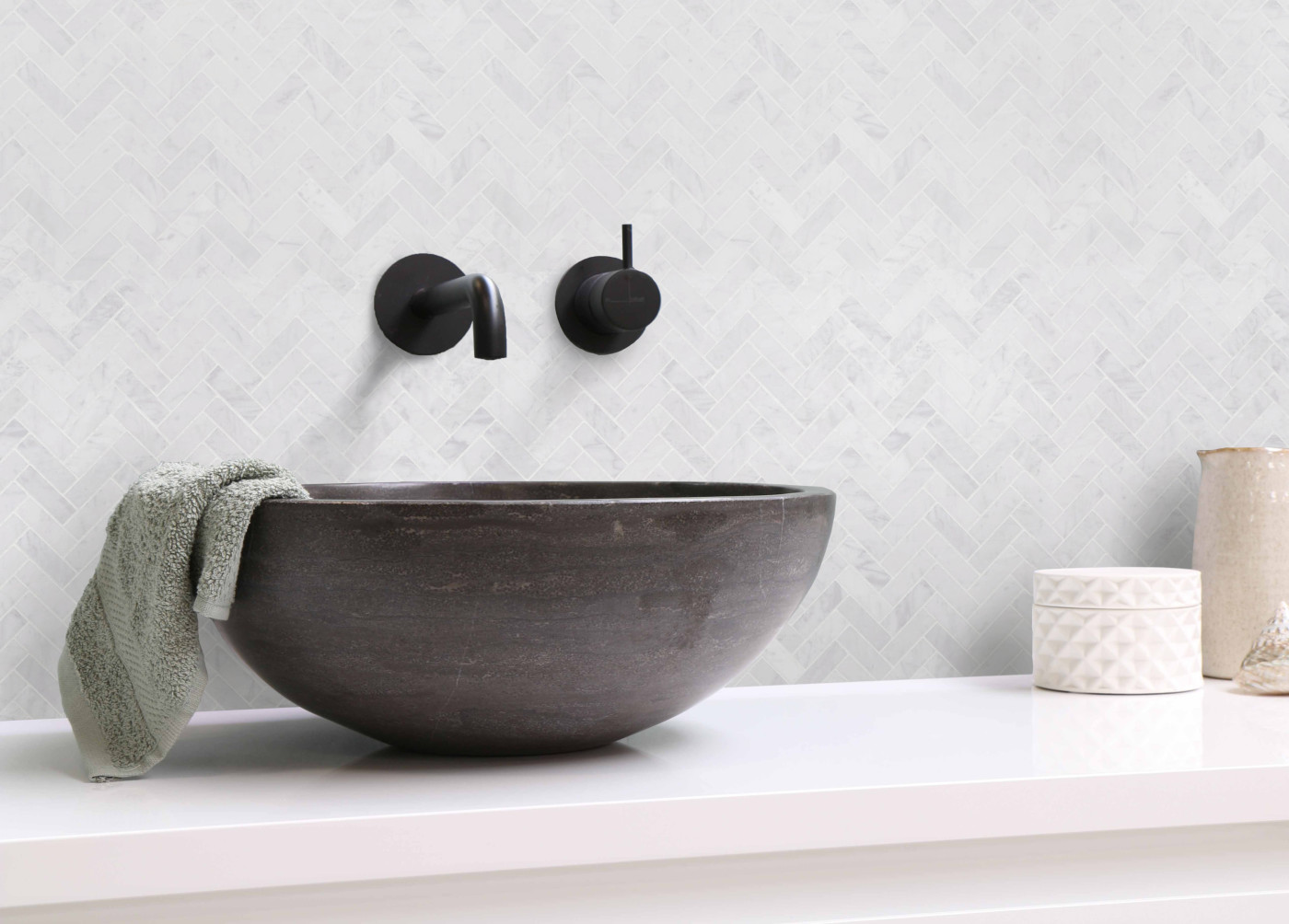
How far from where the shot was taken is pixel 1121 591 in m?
1.07

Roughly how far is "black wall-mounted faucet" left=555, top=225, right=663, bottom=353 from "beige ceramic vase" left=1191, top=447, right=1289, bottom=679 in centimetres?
63

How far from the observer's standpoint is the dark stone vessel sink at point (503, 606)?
2.40ft

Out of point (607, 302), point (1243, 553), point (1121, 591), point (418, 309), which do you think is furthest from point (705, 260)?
point (1243, 553)

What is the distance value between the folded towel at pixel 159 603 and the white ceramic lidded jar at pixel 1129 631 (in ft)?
2.42

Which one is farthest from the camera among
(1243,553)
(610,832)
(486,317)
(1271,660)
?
(1243,553)

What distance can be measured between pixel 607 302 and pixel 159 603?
1.69 ft

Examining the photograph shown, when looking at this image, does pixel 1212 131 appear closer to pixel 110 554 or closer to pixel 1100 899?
pixel 1100 899

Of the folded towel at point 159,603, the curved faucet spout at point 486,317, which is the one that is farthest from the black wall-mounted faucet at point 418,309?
the folded towel at point 159,603

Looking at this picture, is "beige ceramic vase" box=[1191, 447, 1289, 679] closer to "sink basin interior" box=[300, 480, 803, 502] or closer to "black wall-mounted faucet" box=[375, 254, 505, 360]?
"sink basin interior" box=[300, 480, 803, 502]

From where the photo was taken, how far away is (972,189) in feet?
4.19

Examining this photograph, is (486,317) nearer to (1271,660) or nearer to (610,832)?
(610,832)

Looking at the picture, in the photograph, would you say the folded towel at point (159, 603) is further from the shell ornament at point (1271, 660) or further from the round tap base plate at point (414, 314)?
the shell ornament at point (1271, 660)

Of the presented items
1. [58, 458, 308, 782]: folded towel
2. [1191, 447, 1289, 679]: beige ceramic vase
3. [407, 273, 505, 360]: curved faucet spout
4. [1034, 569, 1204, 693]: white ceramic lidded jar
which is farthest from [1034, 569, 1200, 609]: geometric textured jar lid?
[58, 458, 308, 782]: folded towel

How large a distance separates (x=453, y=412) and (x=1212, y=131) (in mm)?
Result: 955
